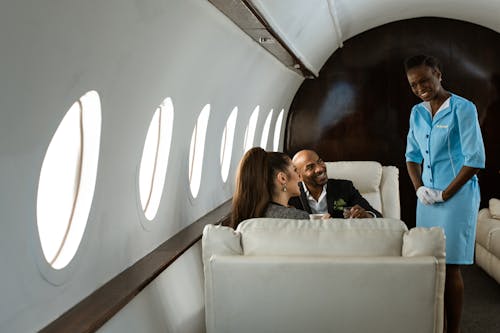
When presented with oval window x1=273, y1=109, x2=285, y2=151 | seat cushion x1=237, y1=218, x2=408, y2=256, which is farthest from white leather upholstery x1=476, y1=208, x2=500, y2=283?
seat cushion x1=237, y1=218, x2=408, y2=256

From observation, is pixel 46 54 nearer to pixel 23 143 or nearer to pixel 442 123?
pixel 23 143

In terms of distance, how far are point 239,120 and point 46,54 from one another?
15.6ft

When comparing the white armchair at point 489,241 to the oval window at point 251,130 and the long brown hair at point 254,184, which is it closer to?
the oval window at point 251,130

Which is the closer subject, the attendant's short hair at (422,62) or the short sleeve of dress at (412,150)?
Result: the attendant's short hair at (422,62)

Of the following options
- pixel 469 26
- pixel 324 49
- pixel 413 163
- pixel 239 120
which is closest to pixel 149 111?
pixel 413 163

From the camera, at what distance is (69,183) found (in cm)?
334

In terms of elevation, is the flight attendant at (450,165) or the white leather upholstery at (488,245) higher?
the flight attendant at (450,165)

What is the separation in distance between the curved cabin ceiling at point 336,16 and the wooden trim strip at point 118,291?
1435 mm

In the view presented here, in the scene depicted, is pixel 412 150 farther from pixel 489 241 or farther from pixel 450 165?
pixel 489 241

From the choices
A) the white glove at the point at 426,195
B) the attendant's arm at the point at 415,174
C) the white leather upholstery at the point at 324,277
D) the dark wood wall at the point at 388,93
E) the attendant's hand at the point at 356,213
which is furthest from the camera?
the dark wood wall at the point at 388,93

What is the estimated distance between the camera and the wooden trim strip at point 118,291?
2.71 meters

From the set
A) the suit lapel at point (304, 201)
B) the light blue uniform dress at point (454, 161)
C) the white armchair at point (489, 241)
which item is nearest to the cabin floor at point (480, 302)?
the white armchair at point (489, 241)

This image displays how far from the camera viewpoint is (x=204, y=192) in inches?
228

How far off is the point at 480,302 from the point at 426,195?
2251 mm
